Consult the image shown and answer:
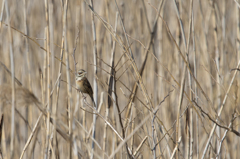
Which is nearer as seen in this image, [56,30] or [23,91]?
[23,91]

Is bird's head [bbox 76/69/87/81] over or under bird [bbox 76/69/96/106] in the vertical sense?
over

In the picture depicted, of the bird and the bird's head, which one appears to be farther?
the bird

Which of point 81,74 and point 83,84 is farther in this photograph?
point 83,84

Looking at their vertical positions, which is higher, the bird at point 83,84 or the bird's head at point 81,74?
the bird's head at point 81,74

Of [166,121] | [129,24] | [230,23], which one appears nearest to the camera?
[166,121]

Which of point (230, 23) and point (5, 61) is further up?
point (230, 23)

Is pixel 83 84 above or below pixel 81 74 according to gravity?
below

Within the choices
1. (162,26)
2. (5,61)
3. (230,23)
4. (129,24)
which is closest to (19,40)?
A: (5,61)

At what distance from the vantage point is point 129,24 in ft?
9.54

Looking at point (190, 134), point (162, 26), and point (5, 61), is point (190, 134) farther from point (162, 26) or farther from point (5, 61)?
point (5, 61)

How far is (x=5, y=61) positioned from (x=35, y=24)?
1.92 feet

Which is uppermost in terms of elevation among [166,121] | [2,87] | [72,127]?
[2,87]

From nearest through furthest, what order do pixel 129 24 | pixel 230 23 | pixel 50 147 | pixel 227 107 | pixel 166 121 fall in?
pixel 50 147
pixel 166 121
pixel 227 107
pixel 129 24
pixel 230 23

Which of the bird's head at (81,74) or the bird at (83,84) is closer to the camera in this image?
the bird's head at (81,74)
